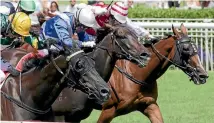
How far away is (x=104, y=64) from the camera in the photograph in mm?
8211

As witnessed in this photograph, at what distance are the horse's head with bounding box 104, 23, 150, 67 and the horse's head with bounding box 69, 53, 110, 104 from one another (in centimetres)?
115

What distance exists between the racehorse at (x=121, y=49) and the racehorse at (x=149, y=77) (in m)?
0.93

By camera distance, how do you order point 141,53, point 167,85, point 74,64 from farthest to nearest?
point 167,85
point 141,53
point 74,64

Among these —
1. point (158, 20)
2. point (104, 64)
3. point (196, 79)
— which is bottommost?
point (158, 20)

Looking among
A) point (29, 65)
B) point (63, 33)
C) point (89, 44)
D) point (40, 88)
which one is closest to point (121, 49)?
Answer: point (89, 44)

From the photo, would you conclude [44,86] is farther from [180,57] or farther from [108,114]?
[180,57]

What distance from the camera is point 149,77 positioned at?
928cm

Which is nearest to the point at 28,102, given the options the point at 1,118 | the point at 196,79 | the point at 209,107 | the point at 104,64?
the point at 1,118

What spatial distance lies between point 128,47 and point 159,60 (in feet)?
4.32

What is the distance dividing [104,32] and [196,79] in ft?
4.76

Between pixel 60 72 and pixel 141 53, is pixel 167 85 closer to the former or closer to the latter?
pixel 141 53

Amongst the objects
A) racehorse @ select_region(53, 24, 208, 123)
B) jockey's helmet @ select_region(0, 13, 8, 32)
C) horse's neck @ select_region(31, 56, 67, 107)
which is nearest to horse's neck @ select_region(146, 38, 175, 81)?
racehorse @ select_region(53, 24, 208, 123)

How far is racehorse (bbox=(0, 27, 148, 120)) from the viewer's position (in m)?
8.04

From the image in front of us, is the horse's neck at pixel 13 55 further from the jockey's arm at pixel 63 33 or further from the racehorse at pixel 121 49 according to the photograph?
the racehorse at pixel 121 49
